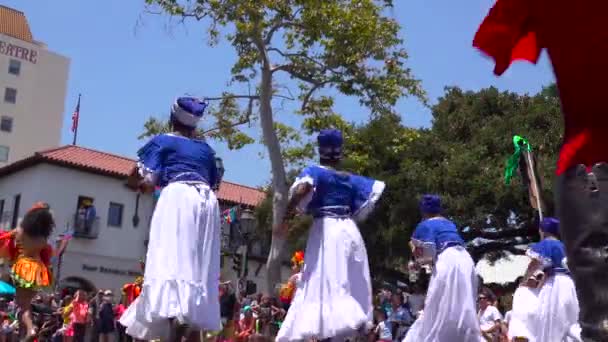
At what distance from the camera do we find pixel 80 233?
4131cm

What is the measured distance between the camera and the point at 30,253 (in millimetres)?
8469

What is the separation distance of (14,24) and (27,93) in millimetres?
7823

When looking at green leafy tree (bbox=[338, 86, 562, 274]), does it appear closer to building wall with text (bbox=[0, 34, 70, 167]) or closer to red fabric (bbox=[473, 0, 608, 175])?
red fabric (bbox=[473, 0, 608, 175])

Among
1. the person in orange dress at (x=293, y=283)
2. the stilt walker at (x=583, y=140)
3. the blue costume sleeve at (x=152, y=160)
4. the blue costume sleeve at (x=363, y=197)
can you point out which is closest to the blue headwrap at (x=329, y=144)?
the blue costume sleeve at (x=363, y=197)

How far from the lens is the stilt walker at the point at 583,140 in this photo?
1.90 m

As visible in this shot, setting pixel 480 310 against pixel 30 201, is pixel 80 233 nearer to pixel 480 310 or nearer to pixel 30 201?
pixel 30 201

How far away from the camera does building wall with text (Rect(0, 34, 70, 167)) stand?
63.7 m

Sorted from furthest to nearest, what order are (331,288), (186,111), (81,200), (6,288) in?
(81,200), (6,288), (331,288), (186,111)

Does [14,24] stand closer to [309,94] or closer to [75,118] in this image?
[75,118]

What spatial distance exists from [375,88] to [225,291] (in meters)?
6.06

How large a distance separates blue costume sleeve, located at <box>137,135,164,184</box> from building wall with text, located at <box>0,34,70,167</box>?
Result: 61.1m

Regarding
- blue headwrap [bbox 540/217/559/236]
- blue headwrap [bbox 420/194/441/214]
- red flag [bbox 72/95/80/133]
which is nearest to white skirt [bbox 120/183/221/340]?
blue headwrap [bbox 420/194/441/214]

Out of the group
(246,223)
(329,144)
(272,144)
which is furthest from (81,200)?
(329,144)

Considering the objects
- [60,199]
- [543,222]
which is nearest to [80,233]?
[60,199]
